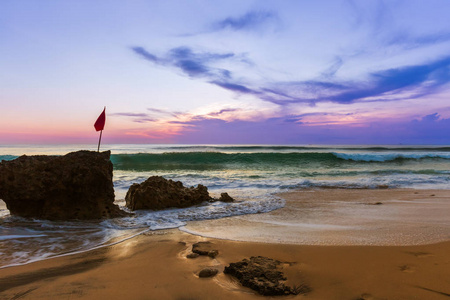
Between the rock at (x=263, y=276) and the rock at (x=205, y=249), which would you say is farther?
the rock at (x=205, y=249)

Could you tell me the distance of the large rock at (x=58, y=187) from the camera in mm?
5164

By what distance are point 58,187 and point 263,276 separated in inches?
179

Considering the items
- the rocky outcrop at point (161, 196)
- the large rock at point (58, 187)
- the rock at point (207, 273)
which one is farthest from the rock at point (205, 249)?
the rocky outcrop at point (161, 196)

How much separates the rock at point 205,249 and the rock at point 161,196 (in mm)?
3074

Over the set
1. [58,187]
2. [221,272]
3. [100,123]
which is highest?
[100,123]

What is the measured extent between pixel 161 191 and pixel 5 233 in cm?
304

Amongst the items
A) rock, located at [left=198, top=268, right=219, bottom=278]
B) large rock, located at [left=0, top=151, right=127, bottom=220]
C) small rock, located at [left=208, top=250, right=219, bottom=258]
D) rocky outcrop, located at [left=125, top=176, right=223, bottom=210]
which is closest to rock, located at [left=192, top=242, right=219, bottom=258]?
small rock, located at [left=208, top=250, right=219, bottom=258]

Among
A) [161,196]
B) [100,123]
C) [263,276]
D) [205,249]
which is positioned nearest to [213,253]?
[205,249]

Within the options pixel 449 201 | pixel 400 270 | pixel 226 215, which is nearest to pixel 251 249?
pixel 400 270

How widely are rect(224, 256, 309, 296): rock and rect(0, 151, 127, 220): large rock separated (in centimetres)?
376

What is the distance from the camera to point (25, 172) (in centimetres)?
521

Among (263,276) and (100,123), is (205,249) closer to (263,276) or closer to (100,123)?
(263,276)

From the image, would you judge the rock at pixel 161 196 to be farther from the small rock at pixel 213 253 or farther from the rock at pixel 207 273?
the rock at pixel 207 273

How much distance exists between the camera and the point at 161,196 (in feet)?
21.6
